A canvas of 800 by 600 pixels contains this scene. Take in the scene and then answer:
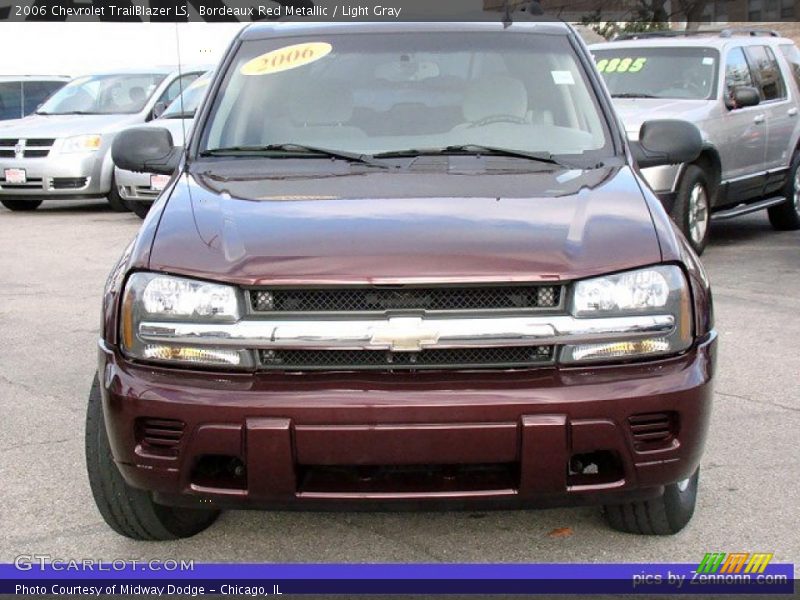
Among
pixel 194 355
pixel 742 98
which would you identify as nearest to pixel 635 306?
pixel 194 355

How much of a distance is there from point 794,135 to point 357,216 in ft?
28.5

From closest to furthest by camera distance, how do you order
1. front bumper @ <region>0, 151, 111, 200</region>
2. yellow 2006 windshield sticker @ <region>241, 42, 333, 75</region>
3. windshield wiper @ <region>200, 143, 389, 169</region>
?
windshield wiper @ <region>200, 143, 389, 169</region> < yellow 2006 windshield sticker @ <region>241, 42, 333, 75</region> < front bumper @ <region>0, 151, 111, 200</region>

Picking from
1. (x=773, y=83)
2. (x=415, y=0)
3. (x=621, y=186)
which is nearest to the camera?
(x=621, y=186)

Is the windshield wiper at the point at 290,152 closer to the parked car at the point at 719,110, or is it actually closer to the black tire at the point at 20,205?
the parked car at the point at 719,110

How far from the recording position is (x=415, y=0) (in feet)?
22.6

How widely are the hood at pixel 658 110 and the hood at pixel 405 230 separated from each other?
5.52 m

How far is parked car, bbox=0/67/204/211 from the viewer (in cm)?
1400

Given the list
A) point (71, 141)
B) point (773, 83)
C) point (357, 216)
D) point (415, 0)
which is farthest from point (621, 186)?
point (71, 141)

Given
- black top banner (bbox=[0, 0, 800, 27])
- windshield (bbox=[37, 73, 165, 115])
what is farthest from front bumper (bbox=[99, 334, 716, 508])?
windshield (bbox=[37, 73, 165, 115])

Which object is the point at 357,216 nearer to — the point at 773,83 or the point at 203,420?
the point at 203,420

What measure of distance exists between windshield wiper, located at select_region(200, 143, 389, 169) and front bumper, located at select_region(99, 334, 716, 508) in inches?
49.8

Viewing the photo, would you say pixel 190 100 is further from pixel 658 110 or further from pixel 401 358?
pixel 401 358

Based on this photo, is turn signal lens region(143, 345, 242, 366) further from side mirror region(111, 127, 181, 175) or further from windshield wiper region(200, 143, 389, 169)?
side mirror region(111, 127, 181, 175)

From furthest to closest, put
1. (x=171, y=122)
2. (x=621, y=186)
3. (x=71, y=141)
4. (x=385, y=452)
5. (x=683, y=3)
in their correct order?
(x=683, y=3) < (x=71, y=141) < (x=171, y=122) < (x=621, y=186) < (x=385, y=452)
